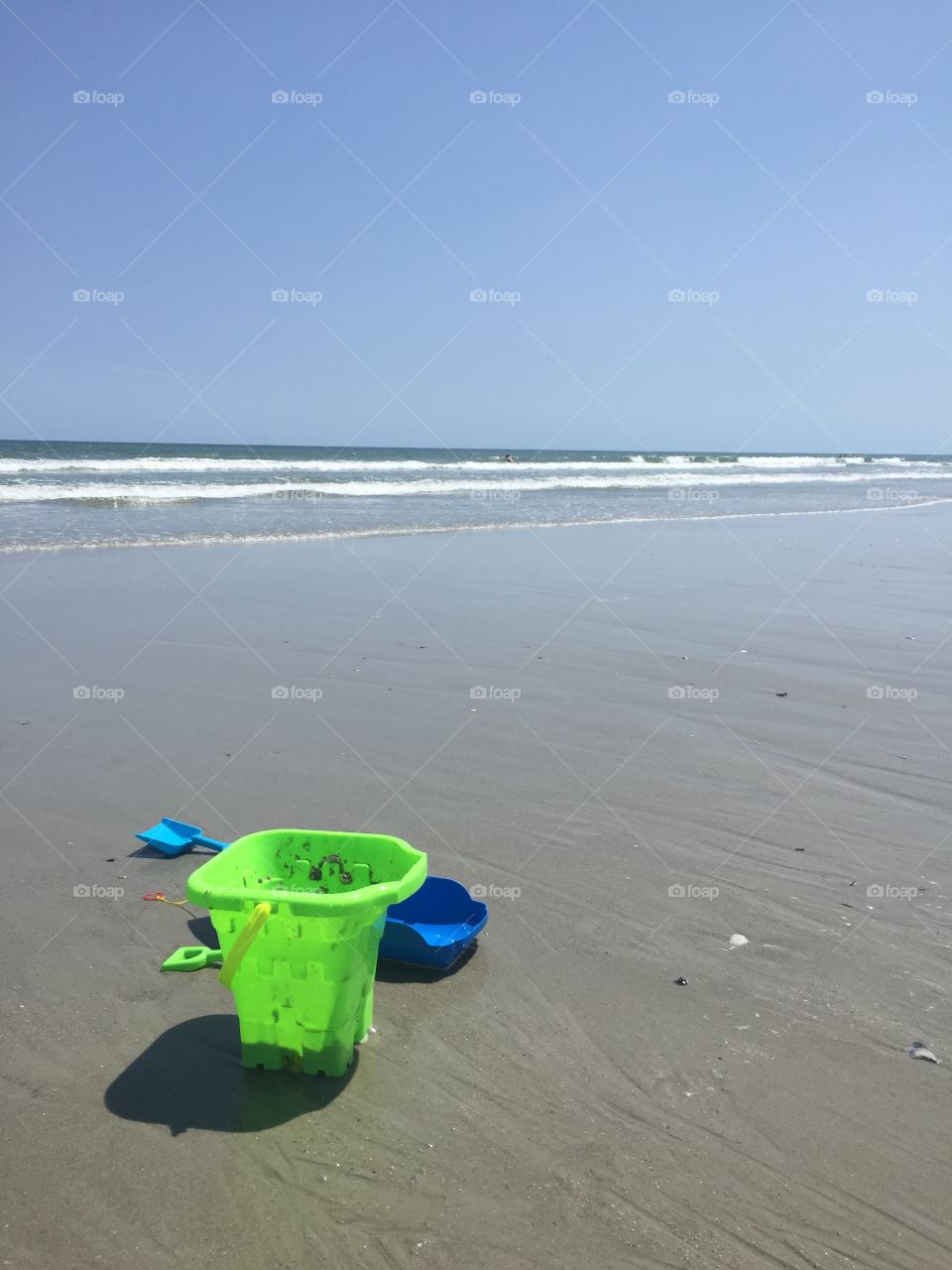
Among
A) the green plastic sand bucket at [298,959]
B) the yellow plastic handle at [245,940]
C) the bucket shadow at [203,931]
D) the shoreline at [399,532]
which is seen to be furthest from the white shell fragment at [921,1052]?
the shoreline at [399,532]

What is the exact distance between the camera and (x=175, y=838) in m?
4.18

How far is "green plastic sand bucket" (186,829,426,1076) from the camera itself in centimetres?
264

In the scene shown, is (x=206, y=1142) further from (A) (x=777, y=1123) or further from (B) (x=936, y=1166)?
(B) (x=936, y=1166)

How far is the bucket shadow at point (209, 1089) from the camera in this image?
262 centimetres

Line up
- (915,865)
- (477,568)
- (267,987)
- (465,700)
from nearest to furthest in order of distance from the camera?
(267,987) → (915,865) → (465,700) → (477,568)

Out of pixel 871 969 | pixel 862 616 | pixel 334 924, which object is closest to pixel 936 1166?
pixel 871 969

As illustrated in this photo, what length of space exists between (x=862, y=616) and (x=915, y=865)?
6.06m

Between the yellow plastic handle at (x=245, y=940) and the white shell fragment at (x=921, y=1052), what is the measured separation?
72.4 inches

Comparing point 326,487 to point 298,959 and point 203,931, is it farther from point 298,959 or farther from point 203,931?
point 298,959

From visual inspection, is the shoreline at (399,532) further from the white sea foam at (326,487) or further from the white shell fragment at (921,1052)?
the white shell fragment at (921,1052)

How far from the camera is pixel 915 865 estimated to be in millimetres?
4156

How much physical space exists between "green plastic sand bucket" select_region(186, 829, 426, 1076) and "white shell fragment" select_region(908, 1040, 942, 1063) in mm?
1468

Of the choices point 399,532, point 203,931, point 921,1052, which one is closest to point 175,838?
point 203,931

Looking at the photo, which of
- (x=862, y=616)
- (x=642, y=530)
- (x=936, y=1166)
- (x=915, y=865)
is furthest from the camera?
(x=642, y=530)
